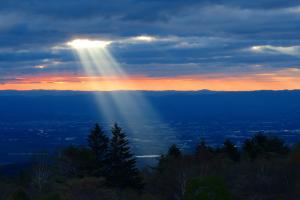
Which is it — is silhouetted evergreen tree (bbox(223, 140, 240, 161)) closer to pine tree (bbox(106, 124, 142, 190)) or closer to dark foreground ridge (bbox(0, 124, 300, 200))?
dark foreground ridge (bbox(0, 124, 300, 200))

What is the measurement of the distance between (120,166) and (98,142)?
3.10 metres

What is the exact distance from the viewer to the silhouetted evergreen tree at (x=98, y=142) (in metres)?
38.5

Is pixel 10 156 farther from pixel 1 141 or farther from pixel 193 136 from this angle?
pixel 193 136

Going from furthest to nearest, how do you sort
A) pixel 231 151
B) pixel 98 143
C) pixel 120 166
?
1. pixel 231 151
2. pixel 98 143
3. pixel 120 166

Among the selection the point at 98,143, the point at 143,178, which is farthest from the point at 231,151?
the point at 98,143

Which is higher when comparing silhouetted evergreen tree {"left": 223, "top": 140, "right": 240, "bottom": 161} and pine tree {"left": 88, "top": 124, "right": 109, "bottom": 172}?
pine tree {"left": 88, "top": 124, "right": 109, "bottom": 172}

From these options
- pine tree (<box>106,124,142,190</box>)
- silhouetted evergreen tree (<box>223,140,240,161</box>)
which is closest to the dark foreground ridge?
pine tree (<box>106,124,142,190</box>)

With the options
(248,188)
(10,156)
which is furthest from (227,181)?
(10,156)

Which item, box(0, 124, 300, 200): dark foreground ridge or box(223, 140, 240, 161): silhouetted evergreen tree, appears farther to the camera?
box(223, 140, 240, 161): silhouetted evergreen tree

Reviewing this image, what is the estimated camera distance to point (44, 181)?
3183 cm

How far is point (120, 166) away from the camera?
36.8 m

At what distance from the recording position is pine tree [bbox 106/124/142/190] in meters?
36.0

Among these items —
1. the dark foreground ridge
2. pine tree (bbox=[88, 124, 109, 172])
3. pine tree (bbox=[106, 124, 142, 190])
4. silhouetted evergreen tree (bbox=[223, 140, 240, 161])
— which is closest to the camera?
the dark foreground ridge

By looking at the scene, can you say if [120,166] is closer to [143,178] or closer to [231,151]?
[143,178]
